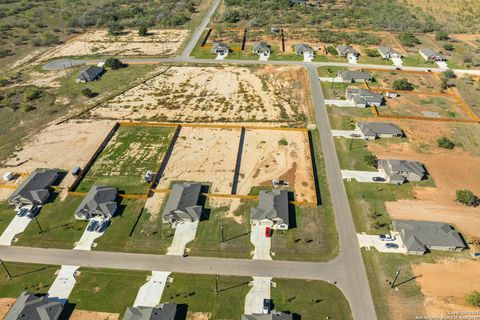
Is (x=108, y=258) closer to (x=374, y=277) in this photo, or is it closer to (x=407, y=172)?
(x=374, y=277)

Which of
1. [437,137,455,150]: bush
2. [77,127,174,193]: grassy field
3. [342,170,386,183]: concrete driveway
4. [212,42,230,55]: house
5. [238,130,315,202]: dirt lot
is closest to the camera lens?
[238,130,315,202]: dirt lot

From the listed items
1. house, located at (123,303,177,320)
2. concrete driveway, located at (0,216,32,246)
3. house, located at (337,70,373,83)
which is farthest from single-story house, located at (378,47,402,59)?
concrete driveway, located at (0,216,32,246)

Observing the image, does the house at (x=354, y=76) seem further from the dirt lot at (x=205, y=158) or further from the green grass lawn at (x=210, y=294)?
the green grass lawn at (x=210, y=294)

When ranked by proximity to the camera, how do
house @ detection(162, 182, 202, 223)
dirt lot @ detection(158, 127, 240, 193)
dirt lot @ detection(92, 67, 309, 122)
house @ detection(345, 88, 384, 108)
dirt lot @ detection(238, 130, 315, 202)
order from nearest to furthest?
1. house @ detection(162, 182, 202, 223)
2. dirt lot @ detection(238, 130, 315, 202)
3. dirt lot @ detection(158, 127, 240, 193)
4. dirt lot @ detection(92, 67, 309, 122)
5. house @ detection(345, 88, 384, 108)

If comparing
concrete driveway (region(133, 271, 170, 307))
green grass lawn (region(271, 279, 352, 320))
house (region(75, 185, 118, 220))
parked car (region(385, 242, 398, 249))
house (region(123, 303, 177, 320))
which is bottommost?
green grass lawn (region(271, 279, 352, 320))

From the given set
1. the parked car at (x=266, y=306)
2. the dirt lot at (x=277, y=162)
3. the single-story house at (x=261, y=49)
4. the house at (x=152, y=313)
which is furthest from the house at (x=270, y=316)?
the single-story house at (x=261, y=49)

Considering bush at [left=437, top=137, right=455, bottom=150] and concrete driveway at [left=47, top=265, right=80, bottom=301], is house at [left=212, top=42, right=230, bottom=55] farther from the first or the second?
concrete driveway at [left=47, top=265, right=80, bottom=301]

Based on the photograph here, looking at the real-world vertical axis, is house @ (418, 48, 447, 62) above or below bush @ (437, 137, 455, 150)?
A: above

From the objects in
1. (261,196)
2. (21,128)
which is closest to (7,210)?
(21,128)

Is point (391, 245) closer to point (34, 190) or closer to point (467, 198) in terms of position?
point (467, 198)
